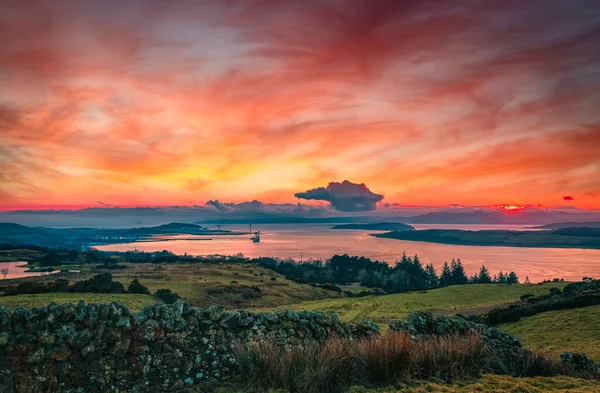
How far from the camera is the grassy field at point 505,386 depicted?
20.9 feet

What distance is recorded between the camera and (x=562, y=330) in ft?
71.4

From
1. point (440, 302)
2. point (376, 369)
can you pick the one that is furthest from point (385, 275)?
point (376, 369)

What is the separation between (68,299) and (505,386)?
38.1m

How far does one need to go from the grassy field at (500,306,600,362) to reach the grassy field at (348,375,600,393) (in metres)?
9.63

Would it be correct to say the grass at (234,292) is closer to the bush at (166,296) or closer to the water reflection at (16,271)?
the bush at (166,296)

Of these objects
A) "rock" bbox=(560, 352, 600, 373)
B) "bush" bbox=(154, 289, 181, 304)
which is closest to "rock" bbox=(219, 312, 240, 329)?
"rock" bbox=(560, 352, 600, 373)

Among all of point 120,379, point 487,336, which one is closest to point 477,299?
point 487,336

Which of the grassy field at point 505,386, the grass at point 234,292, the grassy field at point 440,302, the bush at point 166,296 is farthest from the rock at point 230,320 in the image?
the grass at point 234,292

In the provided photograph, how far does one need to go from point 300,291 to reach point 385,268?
197 ft

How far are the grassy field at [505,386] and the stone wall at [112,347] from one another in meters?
3.04

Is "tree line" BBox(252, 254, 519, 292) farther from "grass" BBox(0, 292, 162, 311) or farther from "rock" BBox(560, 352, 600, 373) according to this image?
"rock" BBox(560, 352, 600, 373)

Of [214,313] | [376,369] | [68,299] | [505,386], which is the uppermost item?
[214,313]

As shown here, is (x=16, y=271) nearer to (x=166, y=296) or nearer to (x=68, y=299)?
(x=166, y=296)

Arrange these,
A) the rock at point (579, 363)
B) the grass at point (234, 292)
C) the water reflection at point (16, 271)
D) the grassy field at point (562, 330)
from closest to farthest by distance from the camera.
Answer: the rock at point (579, 363) < the grassy field at point (562, 330) < the grass at point (234, 292) < the water reflection at point (16, 271)
